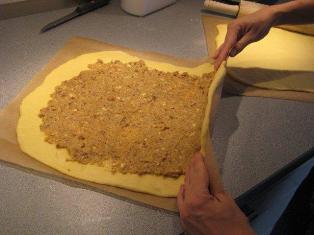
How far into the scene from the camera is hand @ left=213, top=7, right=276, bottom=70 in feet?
3.80

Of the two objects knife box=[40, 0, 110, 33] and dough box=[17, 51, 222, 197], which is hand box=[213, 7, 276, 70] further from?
knife box=[40, 0, 110, 33]

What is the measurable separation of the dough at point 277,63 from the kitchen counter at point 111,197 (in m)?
0.08

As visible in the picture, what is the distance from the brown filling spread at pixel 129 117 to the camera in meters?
0.92

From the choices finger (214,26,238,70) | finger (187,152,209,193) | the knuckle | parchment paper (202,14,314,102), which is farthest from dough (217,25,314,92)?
the knuckle

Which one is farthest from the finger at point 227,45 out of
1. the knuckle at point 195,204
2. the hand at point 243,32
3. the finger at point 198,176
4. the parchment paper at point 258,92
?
the knuckle at point 195,204

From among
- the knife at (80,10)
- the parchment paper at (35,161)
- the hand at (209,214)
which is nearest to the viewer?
the hand at (209,214)

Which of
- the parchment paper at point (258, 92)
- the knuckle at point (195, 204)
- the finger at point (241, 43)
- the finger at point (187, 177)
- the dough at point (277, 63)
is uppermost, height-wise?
the finger at point (241, 43)

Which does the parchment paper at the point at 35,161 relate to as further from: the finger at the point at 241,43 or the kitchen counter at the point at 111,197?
the finger at the point at 241,43

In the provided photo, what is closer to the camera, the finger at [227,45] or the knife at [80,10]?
the finger at [227,45]

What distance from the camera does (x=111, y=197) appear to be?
86 centimetres

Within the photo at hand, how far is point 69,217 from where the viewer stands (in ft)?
2.67

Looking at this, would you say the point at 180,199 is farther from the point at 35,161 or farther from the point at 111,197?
the point at 35,161

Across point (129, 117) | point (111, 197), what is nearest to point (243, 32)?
point (129, 117)

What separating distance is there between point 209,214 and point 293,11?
0.86m
